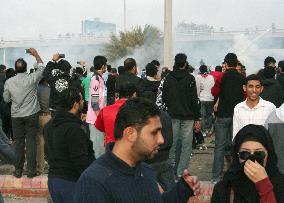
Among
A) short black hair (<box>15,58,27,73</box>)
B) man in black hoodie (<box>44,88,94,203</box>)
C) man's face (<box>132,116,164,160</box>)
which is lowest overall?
man in black hoodie (<box>44,88,94,203</box>)

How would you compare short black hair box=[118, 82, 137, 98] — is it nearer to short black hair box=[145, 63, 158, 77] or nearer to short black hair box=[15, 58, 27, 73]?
short black hair box=[15, 58, 27, 73]

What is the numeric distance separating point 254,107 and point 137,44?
140 feet

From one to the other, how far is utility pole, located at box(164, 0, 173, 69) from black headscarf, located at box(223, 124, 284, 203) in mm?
11295

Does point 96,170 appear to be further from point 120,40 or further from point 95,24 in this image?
point 95,24

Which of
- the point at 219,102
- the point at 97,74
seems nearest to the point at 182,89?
the point at 219,102

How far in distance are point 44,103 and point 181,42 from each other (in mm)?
50340

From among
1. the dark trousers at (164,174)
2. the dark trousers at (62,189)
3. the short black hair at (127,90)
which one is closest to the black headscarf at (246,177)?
the dark trousers at (62,189)

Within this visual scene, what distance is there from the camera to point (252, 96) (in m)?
6.19

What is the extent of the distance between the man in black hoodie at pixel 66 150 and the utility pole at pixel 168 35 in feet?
32.7

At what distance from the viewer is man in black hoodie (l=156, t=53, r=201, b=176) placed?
773 cm

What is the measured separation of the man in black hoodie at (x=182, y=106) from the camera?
773 cm

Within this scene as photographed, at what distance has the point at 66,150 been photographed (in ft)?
14.9

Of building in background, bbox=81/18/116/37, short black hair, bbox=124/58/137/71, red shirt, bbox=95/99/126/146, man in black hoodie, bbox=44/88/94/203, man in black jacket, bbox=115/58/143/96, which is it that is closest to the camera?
man in black hoodie, bbox=44/88/94/203

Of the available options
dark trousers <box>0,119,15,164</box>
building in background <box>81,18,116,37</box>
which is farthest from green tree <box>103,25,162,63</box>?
building in background <box>81,18,116,37</box>
